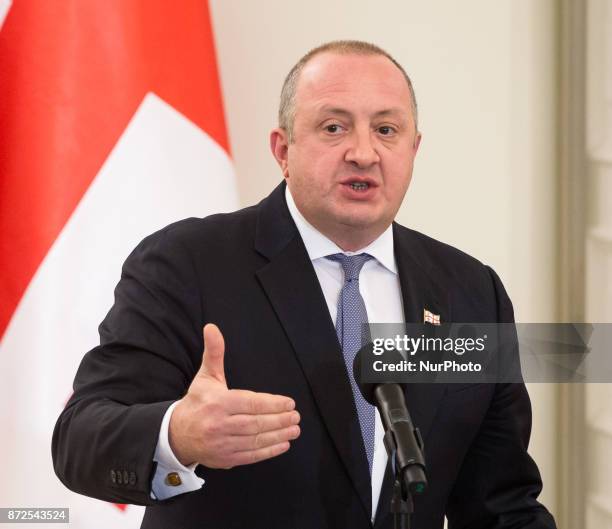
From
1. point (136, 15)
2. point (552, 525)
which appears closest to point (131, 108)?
point (136, 15)

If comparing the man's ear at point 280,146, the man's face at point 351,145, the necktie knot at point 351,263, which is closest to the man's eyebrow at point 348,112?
the man's face at point 351,145

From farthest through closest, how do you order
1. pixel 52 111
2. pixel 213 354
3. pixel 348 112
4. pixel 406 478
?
pixel 52 111 → pixel 348 112 → pixel 213 354 → pixel 406 478

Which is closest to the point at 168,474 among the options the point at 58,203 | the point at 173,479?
the point at 173,479

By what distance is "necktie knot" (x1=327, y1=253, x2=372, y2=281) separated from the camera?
218 centimetres

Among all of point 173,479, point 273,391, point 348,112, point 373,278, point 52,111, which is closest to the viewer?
point 173,479

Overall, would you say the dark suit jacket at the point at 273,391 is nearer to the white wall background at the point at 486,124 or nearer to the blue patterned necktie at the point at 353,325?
the blue patterned necktie at the point at 353,325

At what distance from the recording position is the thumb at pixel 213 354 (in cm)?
156

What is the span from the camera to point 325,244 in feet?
7.25

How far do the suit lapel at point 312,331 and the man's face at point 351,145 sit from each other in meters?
0.10

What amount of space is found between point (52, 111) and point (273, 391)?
42.4 inches

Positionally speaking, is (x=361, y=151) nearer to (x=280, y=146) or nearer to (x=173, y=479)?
(x=280, y=146)

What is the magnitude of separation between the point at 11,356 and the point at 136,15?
1.00 metres

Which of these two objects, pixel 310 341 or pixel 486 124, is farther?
pixel 486 124

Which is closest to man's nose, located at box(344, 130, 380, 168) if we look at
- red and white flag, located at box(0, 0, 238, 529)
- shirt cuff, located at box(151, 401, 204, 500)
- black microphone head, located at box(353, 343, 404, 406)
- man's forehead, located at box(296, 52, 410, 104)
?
man's forehead, located at box(296, 52, 410, 104)
